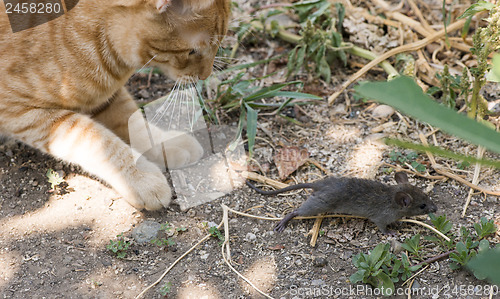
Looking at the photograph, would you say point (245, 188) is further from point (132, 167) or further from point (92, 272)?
point (92, 272)

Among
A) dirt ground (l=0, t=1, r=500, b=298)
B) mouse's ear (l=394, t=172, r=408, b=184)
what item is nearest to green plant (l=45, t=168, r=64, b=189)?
dirt ground (l=0, t=1, r=500, b=298)

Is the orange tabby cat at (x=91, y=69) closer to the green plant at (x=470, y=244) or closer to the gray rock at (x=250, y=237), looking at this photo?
the gray rock at (x=250, y=237)

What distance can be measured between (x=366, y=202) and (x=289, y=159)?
659mm

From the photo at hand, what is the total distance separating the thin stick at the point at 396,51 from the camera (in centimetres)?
343

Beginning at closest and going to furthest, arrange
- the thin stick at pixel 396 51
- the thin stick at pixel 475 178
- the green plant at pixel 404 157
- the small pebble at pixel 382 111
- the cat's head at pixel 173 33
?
the cat's head at pixel 173 33 < the thin stick at pixel 475 178 < the green plant at pixel 404 157 < the small pebble at pixel 382 111 < the thin stick at pixel 396 51

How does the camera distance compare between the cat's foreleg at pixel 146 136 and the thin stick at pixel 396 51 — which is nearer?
the cat's foreleg at pixel 146 136

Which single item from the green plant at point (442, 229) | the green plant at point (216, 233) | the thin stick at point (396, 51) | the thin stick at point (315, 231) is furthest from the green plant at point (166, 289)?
the thin stick at point (396, 51)

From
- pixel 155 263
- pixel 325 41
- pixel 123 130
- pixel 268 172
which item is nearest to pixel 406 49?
pixel 325 41

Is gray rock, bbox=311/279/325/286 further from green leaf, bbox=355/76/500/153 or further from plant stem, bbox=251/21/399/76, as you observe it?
plant stem, bbox=251/21/399/76

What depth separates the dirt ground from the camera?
88.0 inches

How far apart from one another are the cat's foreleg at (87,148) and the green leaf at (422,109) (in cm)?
170

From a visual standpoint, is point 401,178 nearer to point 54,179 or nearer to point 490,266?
point 490,266

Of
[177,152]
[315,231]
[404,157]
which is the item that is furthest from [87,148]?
[404,157]

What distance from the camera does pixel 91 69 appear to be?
2654mm
